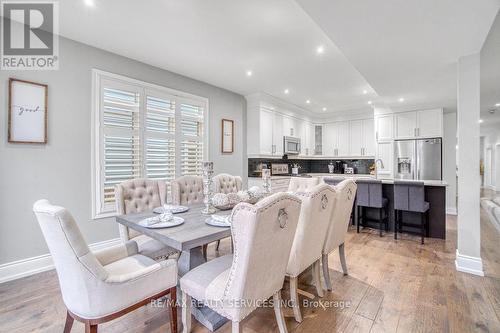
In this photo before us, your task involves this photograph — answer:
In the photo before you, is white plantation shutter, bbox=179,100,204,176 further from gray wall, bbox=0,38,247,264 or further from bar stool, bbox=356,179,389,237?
bar stool, bbox=356,179,389,237

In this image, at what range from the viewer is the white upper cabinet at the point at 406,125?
5145 mm

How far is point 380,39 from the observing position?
2.36m

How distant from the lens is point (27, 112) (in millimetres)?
2539

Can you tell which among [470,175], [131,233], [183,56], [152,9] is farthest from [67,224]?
[470,175]

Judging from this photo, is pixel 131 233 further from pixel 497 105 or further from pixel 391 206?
pixel 497 105

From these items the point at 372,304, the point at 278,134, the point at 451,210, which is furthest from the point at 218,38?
the point at 451,210

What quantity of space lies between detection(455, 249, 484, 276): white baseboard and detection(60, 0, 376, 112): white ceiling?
2816mm

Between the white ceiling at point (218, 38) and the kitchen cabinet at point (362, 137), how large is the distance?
220cm

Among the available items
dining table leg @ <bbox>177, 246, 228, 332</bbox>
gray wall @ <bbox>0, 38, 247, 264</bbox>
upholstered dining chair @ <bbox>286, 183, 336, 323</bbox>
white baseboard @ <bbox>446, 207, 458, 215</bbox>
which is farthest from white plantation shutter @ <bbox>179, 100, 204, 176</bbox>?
white baseboard @ <bbox>446, 207, 458, 215</bbox>

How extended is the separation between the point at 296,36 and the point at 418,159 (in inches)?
163

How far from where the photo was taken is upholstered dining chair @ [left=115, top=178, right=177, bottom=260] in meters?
2.06

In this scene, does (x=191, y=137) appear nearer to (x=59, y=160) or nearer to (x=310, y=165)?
(x=59, y=160)

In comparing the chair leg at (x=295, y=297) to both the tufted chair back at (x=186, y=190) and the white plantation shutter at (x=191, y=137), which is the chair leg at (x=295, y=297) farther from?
the white plantation shutter at (x=191, y=137)

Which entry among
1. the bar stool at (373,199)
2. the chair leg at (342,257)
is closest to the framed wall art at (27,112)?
the chair leg at (342,257)
